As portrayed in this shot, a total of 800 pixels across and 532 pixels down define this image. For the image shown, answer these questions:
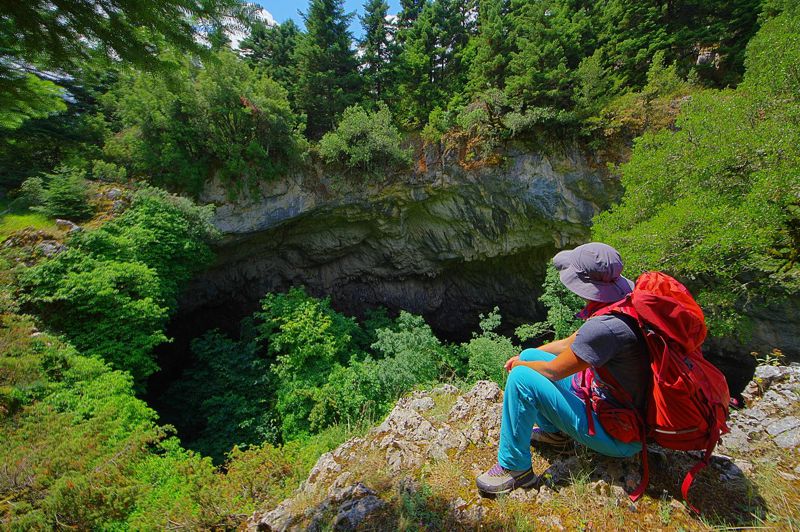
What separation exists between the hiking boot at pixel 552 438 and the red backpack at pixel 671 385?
487 millimetres

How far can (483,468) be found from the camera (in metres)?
2.27

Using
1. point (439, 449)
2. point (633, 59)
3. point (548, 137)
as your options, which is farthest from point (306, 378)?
point (633, 59)

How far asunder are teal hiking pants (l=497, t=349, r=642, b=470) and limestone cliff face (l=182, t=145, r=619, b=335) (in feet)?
30.9

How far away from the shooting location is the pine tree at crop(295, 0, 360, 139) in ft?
37.0

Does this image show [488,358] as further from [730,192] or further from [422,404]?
[730,192]

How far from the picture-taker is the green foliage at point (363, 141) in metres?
10.2

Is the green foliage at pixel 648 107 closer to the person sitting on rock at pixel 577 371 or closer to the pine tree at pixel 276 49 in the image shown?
the person sitting on rock at pixel 577 371

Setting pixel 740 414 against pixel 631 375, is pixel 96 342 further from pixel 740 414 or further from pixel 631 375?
pixel 740 414

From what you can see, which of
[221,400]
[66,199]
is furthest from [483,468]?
[66,199]

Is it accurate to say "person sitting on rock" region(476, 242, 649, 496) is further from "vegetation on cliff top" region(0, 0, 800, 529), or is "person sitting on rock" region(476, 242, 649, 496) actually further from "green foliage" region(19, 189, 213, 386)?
"green foliage" region(19, 189, 213, 386)

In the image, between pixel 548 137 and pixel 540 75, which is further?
pixel 548 137

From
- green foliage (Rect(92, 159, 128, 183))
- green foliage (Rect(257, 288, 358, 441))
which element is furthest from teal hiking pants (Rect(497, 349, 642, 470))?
green foliage (Rect(92, 159, 128, 183))

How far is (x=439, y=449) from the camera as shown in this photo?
2.52 meters

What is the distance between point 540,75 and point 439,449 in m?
10.3
